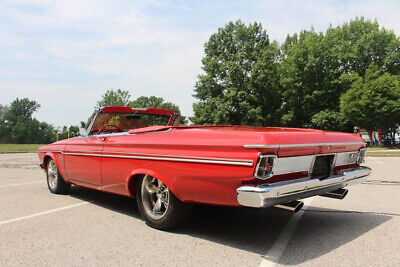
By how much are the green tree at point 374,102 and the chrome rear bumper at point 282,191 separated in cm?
3064

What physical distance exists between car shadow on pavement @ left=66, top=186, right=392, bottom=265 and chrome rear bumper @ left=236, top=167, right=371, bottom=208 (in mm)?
485

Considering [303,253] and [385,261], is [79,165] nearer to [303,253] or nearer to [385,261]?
[303,253]

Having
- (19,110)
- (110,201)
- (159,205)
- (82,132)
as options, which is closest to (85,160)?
(82,132)

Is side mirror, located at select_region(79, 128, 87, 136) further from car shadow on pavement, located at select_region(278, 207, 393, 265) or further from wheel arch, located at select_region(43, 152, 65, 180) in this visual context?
car shadow on pavement, located at select_region(278, 207, 393, 265)

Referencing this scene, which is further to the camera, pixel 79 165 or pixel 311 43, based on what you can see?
pixel 311 43

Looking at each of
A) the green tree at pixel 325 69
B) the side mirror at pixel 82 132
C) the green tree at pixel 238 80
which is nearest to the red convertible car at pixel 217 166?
the side mirror at pixel 82 132

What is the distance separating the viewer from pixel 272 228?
3797mm

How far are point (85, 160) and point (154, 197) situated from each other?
56.9 inches

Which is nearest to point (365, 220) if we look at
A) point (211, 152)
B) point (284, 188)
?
point (284, 188)

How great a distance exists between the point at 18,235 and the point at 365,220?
157 inches

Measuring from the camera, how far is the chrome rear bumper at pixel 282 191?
2.76 meters

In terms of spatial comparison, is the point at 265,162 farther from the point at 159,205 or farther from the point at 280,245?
the point at 159,205

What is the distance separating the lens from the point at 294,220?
4152mm

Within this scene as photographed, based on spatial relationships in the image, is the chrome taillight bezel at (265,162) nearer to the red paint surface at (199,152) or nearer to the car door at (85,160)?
the red paint surface at (199,152)
